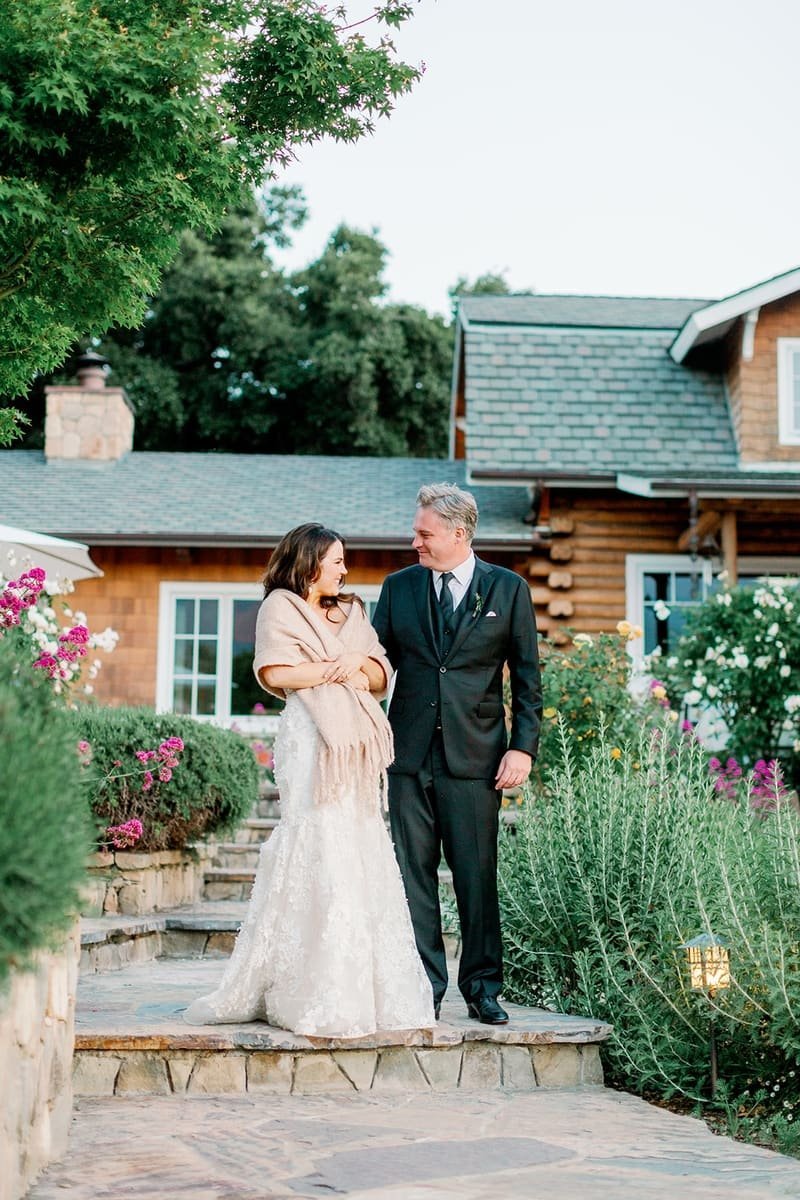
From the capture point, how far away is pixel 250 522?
43.3ft

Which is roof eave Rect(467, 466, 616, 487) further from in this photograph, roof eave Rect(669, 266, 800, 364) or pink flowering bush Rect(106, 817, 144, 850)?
pink flowering bush Rect(106, 817, 144, 850)

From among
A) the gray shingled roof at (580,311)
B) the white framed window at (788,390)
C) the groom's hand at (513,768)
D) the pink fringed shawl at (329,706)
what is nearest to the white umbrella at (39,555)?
the pink fringed shawl at (329,706)

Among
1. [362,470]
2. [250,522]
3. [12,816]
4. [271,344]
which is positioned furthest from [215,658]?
[271,344]

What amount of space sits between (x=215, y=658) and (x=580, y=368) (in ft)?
16.8

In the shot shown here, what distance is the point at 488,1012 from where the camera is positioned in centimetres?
447

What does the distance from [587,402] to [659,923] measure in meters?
9.33

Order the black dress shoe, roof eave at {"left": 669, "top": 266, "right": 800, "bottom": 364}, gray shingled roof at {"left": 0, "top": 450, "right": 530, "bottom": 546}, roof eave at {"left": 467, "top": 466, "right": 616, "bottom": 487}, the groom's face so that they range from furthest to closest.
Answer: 1. roof eave at {"left": 669, "top": 266, "right": 800, "bottom": 364}
2. gray shingled roof at {"left": 0, "top": 450, "right": 530, "bottom": 546}
3. roof eave at {"left": 467, "top": 466, "right": 616, "bottom": 487}
4. the groom's face
5. the black dress shoe

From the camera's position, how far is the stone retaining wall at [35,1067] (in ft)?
9.23

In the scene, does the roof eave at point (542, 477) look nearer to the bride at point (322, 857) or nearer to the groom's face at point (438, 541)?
the groom's face at point (438, 541)

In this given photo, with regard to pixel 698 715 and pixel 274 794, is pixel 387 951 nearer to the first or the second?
pixel 274 794

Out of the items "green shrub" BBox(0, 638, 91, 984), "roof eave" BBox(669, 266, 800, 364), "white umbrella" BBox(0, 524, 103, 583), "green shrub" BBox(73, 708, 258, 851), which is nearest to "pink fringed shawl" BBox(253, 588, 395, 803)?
"green shrub" BBox(0, 638, 91, 984)

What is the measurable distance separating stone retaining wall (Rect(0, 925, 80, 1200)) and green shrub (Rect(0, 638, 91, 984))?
0.36 ft

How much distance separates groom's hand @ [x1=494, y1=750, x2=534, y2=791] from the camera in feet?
14.7

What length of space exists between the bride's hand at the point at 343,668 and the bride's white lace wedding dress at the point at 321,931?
0.15m
